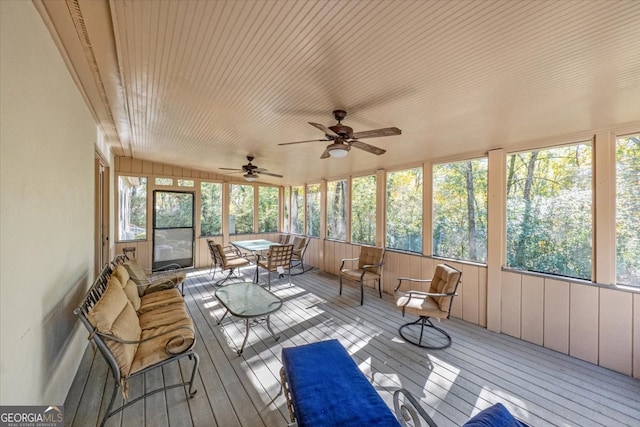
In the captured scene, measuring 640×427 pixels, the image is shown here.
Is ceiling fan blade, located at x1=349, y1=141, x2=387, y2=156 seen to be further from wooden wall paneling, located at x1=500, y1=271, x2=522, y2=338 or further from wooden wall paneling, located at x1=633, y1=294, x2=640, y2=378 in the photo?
wooden wall paneling, located at x1=633, y1=294, x2=640, y2=378

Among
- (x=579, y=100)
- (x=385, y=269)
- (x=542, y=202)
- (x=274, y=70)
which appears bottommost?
(x=385, y=269)

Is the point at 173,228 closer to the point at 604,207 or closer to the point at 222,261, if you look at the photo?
the point at 222,261

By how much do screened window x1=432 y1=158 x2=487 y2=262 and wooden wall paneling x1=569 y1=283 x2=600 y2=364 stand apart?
98cm

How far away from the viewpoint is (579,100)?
2.07 m

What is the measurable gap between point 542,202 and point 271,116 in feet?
11.5

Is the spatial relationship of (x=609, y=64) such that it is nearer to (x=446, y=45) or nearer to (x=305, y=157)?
(x=446, y=45)

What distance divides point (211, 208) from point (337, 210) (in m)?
3.55

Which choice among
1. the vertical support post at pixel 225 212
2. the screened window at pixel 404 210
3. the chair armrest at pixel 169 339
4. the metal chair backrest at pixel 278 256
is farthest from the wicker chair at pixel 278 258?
the chair armrest at pixel 169 339

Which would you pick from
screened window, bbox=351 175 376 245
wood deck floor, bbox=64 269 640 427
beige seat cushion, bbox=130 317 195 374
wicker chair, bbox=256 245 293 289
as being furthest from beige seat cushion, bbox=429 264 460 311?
wicker chair, bbox=256 245 293 289

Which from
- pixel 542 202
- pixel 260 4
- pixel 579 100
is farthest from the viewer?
pixel 542 202

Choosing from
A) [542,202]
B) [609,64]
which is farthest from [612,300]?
[609,64]

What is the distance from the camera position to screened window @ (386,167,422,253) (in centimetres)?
440

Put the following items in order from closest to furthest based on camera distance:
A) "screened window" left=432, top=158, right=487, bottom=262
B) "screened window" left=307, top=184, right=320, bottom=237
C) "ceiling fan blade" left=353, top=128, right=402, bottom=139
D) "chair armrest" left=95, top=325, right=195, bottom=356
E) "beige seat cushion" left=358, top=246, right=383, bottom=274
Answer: "chair armrest" left=95, top=325, right=195, bottom=356
"ceiling fan blade" left=353, top=128, right=402, bottom=139
"screened window" left=432, top=158, right=487, bottom=262
"beige seat cushion" left=358, top=246, right=383, bottom=274
"screened window" left=307, top=184, right=320, bottom=237

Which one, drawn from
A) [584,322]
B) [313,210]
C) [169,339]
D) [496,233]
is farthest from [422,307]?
[313,210]
